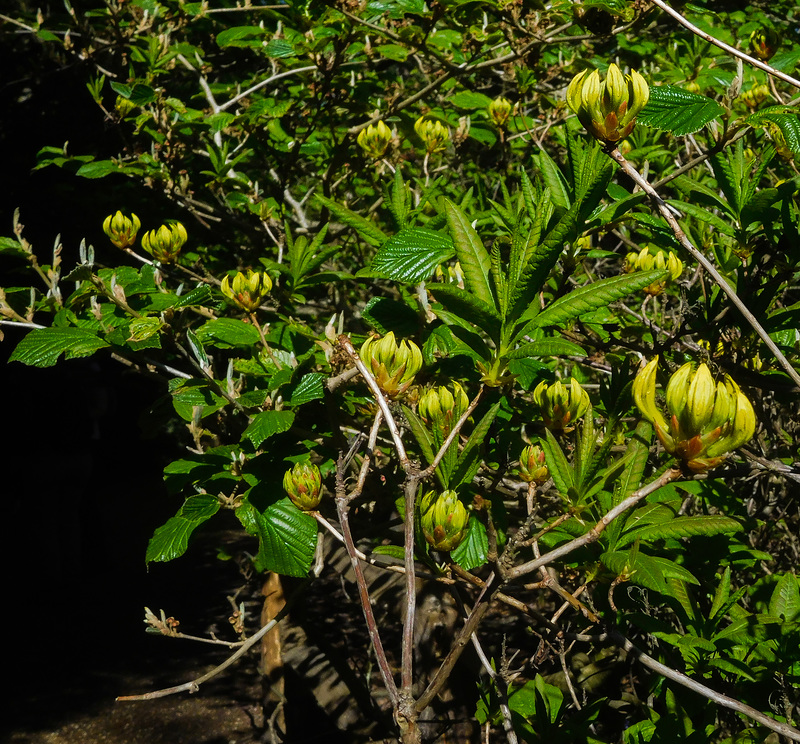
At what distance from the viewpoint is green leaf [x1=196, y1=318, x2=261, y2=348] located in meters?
1.57

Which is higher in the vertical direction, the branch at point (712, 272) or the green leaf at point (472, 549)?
the branch at point (712, 272)

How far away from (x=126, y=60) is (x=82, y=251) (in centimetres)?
203

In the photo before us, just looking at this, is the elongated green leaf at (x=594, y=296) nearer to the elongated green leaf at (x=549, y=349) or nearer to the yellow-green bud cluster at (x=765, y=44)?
the elongated green leaf at (x=549, y=349)

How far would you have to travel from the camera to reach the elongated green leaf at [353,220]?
152 centimetres

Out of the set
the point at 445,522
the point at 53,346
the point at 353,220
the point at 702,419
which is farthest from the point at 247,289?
the point at 702,419

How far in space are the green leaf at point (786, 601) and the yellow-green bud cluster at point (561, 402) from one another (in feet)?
2.27

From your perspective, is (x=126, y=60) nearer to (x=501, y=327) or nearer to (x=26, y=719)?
(x=501, y=327)

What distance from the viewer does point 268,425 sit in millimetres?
1312

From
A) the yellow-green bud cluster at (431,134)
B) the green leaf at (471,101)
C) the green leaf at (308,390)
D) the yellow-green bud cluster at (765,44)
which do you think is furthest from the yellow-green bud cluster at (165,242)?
the yellow-green bud cluster at (765,44)

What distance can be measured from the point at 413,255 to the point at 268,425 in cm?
42

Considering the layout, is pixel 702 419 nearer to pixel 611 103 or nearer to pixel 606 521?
pixel 606 521

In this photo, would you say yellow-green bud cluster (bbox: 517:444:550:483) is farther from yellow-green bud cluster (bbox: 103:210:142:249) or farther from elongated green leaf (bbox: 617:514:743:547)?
yellow-green bud cluster (bbox: 103:210:142:249)

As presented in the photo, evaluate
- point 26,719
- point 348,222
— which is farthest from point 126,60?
point 26,719

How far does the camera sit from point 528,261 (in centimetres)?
111
